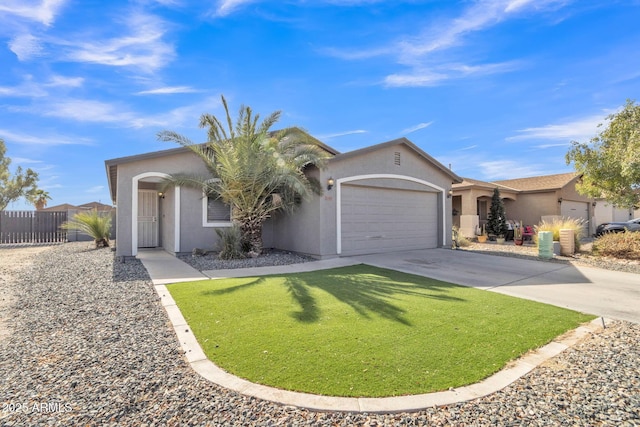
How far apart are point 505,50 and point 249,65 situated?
8565 mm

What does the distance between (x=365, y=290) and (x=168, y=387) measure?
13.6 ft

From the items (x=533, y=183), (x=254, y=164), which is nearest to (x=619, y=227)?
(x=533, y=183)

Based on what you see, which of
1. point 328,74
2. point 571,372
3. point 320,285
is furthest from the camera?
point 328,74

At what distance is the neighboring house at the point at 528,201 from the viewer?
1923 centimetres

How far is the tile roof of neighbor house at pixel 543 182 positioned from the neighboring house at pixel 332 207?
1152 cm

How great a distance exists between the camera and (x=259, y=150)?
34.0ft

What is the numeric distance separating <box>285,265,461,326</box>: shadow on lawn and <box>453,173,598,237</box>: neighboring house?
43.3ft

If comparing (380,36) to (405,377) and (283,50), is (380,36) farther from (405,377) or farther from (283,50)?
(405,377)

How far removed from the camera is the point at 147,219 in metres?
14.4

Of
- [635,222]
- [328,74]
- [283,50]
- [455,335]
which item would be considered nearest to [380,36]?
[328,74]

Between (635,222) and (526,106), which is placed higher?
(526,106)

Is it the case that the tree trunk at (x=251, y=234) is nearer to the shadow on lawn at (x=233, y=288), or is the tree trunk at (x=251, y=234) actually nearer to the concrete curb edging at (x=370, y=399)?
the shadow on lawn at (x=233, y=288)

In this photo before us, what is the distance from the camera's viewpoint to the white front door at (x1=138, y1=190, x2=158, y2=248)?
46.7ft

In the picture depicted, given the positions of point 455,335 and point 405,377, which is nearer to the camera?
point 405,377
